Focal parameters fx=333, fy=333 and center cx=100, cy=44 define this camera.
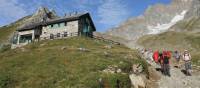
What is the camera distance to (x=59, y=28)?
85562mm

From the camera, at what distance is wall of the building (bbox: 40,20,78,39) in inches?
3295

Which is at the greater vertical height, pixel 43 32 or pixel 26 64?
pixel 43 32

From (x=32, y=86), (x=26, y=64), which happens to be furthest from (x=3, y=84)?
(x=26, y=64)

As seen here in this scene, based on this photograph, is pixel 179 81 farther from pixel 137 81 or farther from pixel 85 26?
pixel 85 26

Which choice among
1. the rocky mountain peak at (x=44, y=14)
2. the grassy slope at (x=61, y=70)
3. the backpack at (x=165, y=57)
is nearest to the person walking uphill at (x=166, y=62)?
the backpack at (x=165, y=57)

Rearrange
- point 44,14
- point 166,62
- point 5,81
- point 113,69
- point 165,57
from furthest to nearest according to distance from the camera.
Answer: point 44,14
point 166,62
point 165,57
point 113,69
point 5,81

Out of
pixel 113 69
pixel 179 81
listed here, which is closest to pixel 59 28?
pixel 113 69

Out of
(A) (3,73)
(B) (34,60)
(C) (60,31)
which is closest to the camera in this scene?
(A) (3,73)

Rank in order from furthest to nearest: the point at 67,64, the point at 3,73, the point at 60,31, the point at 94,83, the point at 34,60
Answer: the point at 60,31 < the point at 34,60 < the point at 67,64 < the point at 3,73 < the point at 94,83

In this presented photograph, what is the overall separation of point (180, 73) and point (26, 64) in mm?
21468

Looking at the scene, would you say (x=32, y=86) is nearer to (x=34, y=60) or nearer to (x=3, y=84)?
(x=3, y=84)

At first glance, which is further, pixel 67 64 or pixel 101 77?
pixel 67 64

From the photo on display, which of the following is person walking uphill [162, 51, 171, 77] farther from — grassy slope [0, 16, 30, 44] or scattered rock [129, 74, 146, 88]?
grassy slope [0, 16, 30, 44]

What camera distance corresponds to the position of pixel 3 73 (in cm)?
4138
